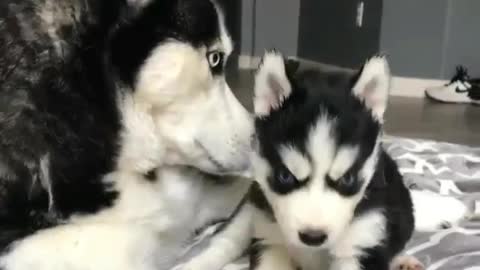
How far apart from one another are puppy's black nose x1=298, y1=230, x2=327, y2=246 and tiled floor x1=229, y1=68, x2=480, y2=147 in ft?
6.40

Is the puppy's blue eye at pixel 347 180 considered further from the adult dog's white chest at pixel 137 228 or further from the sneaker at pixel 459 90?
the sneaker at pixel 459 90

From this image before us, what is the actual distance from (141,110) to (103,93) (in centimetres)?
8

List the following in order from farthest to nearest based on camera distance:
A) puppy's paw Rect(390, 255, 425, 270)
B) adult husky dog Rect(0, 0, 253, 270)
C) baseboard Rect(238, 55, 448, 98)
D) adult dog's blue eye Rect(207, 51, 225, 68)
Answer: baseboard Rect(238, 55, 448, 98), puppy's paw Rect(390, 255, 425, 270), adult dog's blue eye Rect(207, 51, 225, 68), adult husky dog Rect(0, 0, 253, 270)

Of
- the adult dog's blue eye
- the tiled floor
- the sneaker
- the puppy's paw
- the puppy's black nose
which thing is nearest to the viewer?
the puppy's black nose

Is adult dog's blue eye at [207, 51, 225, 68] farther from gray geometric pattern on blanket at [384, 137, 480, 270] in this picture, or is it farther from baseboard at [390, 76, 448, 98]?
baseboard at [390, 76, 448, 98]

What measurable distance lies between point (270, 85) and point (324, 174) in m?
0.23

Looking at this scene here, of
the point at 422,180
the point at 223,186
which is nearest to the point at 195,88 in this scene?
the point at 223,186

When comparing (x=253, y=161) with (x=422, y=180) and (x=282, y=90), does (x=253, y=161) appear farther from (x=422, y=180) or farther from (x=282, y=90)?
(x=422, y=180)

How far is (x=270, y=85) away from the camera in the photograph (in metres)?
1.37

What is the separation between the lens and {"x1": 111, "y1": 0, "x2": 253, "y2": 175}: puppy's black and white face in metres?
1.35

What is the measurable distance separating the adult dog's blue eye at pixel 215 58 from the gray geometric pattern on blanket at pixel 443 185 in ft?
1.46

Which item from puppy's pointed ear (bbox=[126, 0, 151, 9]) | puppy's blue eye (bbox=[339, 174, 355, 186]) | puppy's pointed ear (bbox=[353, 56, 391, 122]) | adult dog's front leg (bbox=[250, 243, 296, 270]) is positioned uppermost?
puppy's pointed ear (bbox=[126, 0, 151, 9])

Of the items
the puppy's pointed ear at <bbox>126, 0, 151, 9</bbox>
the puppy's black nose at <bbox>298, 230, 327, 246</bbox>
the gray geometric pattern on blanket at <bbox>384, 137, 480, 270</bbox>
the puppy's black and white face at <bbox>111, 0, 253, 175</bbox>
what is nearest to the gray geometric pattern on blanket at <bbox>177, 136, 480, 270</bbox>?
the gray geometric pattern on blanket at <bbox>384, 137, 480, 270</bbox>

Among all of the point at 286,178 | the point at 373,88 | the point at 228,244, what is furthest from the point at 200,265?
the point at 373,88
